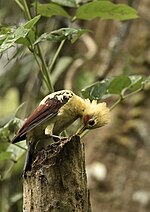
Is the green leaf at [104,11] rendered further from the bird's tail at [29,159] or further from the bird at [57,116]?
the bird's tail at [29,159]

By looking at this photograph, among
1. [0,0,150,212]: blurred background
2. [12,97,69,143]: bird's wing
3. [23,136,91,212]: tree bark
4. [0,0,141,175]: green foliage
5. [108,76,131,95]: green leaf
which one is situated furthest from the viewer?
[0,0,150,212]: blurred background

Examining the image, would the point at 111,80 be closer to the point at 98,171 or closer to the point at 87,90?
the point at 87,90

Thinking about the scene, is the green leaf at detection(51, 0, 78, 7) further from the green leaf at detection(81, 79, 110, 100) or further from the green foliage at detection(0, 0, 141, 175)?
the green leaf at detection(81, 79, 110, 100)

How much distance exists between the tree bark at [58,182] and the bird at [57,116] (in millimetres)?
114

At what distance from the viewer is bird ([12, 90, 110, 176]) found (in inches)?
58.7

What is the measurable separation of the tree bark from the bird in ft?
0.37

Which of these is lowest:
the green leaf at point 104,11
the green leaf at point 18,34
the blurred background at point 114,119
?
the blurred background at point 114,119

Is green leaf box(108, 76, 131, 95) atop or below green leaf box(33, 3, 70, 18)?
below

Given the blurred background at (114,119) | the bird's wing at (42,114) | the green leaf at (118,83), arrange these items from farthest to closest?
the blurred background at (114,119) → the green leaf at (118,83) → the bird's wing at (42,114)

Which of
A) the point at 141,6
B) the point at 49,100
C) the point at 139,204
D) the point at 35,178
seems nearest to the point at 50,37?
the point at 49,100

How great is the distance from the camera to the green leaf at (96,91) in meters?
1.70

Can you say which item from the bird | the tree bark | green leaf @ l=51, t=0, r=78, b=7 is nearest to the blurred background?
green leaf @ l=51, t=0, r=78, b=7

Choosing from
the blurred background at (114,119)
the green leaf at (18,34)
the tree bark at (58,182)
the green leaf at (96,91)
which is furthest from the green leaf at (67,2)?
the blurred background at (114,119)

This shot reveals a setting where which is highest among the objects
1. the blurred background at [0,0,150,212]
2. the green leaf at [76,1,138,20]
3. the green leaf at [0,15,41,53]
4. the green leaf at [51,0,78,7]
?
the green leaf at [51,0,78,7]
